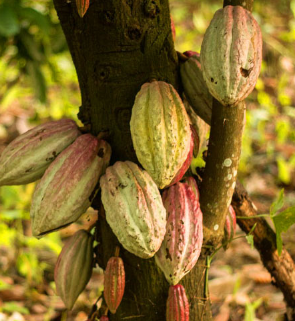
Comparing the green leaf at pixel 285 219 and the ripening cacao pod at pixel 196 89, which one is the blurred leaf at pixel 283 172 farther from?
the ripening cacao pod at pixel 196 89

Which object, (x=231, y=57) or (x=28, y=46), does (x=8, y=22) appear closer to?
(x=28, y=46)

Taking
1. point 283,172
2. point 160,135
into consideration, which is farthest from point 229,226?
point 283,172

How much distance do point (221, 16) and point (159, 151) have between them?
26cm

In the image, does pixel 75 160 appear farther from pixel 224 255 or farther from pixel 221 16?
pixel 224 255

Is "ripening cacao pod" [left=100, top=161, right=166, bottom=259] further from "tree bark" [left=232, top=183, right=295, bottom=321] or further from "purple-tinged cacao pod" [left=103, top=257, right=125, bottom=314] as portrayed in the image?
"tree bark" [left=232, top=183, right=295, bottom=321]

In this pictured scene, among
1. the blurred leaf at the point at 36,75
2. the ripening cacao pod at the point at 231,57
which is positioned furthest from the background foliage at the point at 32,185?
the ripening cacao pod at the point at 231,57

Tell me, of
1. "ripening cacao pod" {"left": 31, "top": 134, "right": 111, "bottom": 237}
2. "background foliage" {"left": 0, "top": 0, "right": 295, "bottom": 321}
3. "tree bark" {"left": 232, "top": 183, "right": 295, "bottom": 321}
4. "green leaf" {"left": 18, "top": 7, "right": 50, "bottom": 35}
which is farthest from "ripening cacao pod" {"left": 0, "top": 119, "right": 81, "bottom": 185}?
"green leaf" {"left": 18, "top": 7, "right": 50, "bottom": 35}

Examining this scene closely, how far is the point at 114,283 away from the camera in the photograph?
Answer: 3.00 feet

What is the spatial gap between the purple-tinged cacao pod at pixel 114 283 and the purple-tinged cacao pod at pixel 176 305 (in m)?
0.10

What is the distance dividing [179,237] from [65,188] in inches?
9.4

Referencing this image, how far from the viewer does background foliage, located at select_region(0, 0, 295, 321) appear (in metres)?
1.81

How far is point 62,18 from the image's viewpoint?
3.12 ft

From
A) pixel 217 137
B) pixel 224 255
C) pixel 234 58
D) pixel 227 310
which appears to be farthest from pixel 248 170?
pixel 234 58

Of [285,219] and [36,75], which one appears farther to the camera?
[36,75]
